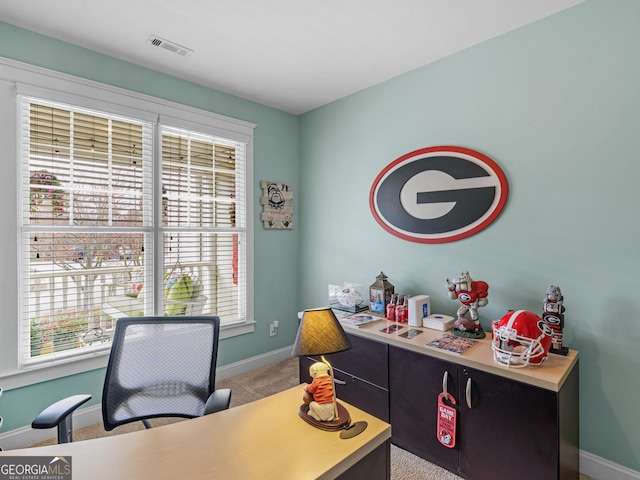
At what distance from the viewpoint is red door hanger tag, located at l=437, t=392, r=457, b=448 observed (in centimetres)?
176

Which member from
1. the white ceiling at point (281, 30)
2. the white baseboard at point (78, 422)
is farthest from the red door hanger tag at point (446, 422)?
the white ceiling at point (281, 30)

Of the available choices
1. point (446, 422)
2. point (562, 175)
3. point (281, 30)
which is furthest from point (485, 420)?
point (281, 30)

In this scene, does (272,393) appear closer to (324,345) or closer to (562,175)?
(324,345)

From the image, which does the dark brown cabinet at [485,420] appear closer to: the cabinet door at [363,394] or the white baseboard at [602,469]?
the cabinet door at [363,394]

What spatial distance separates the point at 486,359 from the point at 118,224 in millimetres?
2652

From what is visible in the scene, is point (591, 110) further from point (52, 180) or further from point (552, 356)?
point (52, 180)

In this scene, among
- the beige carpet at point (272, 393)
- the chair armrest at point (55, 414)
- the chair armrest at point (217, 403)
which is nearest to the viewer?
the chair armrest at point (55, 414)

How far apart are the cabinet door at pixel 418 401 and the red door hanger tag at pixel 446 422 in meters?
0.03

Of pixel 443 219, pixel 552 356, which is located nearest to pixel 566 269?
pixel 552 356

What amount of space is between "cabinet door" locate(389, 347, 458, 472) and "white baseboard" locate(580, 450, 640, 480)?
769 millimetres

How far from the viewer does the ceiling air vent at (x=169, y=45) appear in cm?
220

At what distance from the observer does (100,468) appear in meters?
0.95

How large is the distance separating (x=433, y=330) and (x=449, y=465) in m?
0.75

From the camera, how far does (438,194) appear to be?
2428 millimetres
